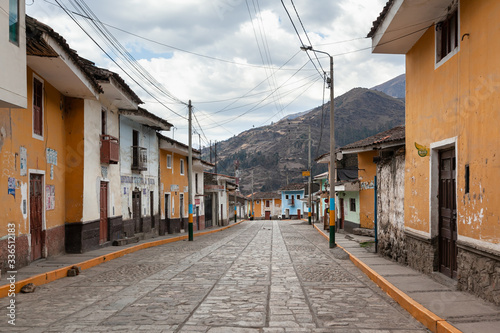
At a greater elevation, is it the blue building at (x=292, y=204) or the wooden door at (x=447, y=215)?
the wooden door at (x=447, y=215)

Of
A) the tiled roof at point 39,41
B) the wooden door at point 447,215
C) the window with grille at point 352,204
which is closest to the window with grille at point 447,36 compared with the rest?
the wooden door at point 447,215

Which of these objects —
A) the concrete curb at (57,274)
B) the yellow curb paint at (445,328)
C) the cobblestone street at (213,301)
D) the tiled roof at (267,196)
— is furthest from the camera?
the tiled roof at (267,196)

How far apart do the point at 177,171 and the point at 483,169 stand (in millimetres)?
24981

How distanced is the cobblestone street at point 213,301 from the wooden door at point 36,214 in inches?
71.2

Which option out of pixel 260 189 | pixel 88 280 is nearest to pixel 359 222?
pixel 88 280

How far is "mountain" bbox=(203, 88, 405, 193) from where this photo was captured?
131 meters

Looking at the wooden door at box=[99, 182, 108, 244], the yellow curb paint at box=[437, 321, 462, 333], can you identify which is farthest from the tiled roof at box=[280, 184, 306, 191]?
the yellow curb paint at box=[437, 321, 462, 333]

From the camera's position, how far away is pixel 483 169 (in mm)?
7156

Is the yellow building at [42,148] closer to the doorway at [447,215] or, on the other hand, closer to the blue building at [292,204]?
the doorway at [447,215]

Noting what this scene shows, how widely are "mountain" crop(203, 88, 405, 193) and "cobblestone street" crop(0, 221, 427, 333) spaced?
99183 mm

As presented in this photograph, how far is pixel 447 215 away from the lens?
30.3 feet

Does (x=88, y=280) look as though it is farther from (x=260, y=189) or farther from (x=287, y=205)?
(x=260, y=189)

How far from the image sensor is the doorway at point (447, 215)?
886cm

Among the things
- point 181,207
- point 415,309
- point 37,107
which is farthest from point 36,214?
point 181,207
